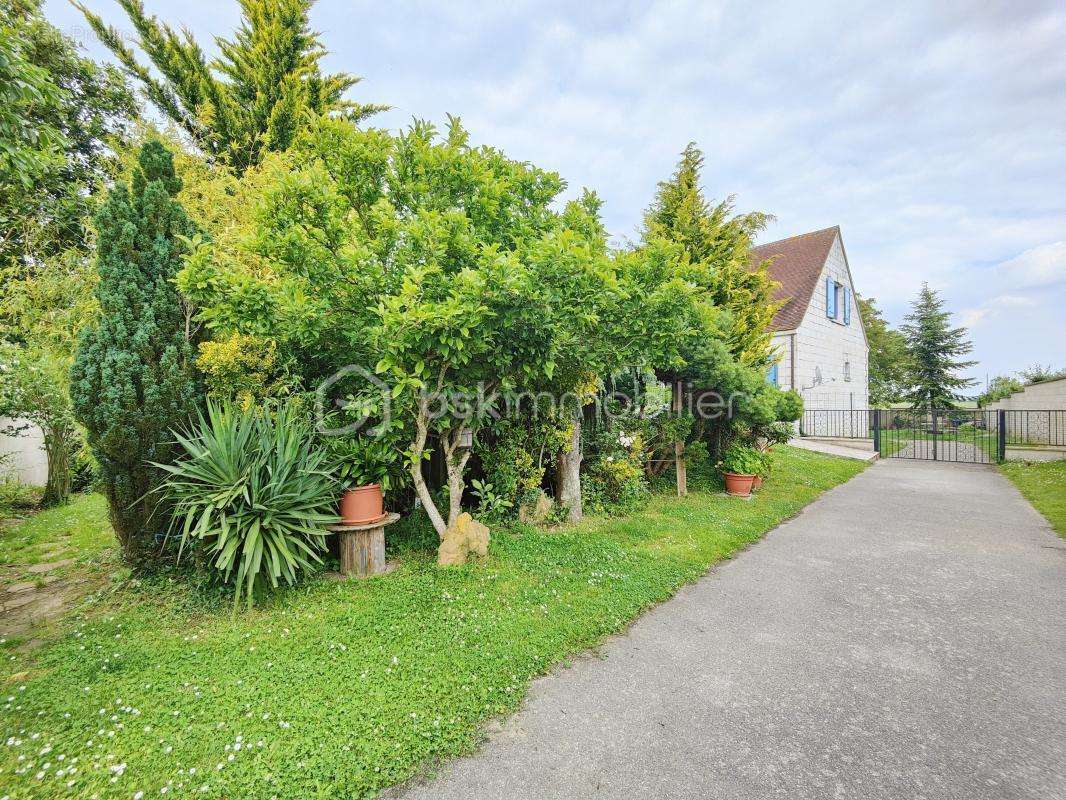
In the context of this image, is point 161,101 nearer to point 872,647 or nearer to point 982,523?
point 872,647

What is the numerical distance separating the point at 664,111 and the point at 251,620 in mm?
10009

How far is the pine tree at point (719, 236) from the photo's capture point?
27.1 ft

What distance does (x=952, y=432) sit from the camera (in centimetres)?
1961

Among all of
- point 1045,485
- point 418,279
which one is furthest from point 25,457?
point 1045,485

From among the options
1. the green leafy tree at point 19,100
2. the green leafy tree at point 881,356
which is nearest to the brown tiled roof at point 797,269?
the green leafy tree at point 881,356

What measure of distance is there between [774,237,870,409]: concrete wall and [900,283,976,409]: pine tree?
202 inches

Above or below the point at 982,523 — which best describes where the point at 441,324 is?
above

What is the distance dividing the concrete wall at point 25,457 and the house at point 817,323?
17.5 meters

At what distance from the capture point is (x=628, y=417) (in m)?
6.93

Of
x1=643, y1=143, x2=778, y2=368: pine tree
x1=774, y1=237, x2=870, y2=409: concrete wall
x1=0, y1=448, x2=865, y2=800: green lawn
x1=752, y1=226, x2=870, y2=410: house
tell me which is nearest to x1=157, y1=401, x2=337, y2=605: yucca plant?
x1=0, y1=448, x2=865, y2=800: green lawn

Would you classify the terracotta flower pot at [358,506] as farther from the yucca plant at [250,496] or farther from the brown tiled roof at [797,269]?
the brown tiled roof at [797,269]

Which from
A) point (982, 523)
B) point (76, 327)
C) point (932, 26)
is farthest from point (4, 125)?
point (982, 523)

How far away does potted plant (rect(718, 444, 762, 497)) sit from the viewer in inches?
294

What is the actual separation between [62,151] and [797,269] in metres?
20.1
